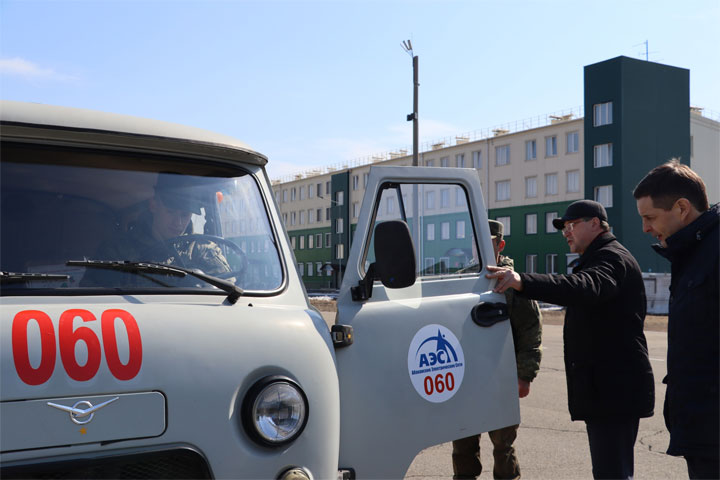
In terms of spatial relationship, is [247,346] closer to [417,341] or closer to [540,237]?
[417,341]

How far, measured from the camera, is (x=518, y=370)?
442 centimetres

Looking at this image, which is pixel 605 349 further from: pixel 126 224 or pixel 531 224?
pixel 531 224

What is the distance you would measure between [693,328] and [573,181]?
168ft

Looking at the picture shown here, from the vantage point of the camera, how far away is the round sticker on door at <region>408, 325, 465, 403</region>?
122 inches

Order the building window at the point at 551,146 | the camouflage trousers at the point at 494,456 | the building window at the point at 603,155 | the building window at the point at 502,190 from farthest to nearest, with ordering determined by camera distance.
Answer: the building window at the point at 502,190 < the building window at the point at 551,146 < the building window at the point at 603,155 < the camouflage trousers at the point at 494,456

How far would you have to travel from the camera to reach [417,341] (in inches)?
123

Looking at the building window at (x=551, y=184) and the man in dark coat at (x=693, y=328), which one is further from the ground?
the building window at (x=551, y=184)

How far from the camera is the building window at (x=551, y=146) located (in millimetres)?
53094

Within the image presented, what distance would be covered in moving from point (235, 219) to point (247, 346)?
2.57 ft

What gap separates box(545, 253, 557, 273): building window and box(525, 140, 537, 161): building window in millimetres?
8137

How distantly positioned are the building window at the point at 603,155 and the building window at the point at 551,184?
17.6 feet

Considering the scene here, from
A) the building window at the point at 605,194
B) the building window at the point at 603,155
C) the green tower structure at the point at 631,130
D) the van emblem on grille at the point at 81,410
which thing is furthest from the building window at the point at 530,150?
the van emblem on grille at the point at 81,410

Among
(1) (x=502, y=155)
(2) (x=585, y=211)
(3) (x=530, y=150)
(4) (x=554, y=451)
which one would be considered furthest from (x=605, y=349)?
(1) (x=502, y=155)

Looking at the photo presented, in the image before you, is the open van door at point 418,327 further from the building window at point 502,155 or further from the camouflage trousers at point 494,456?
the building window at point 502,155
